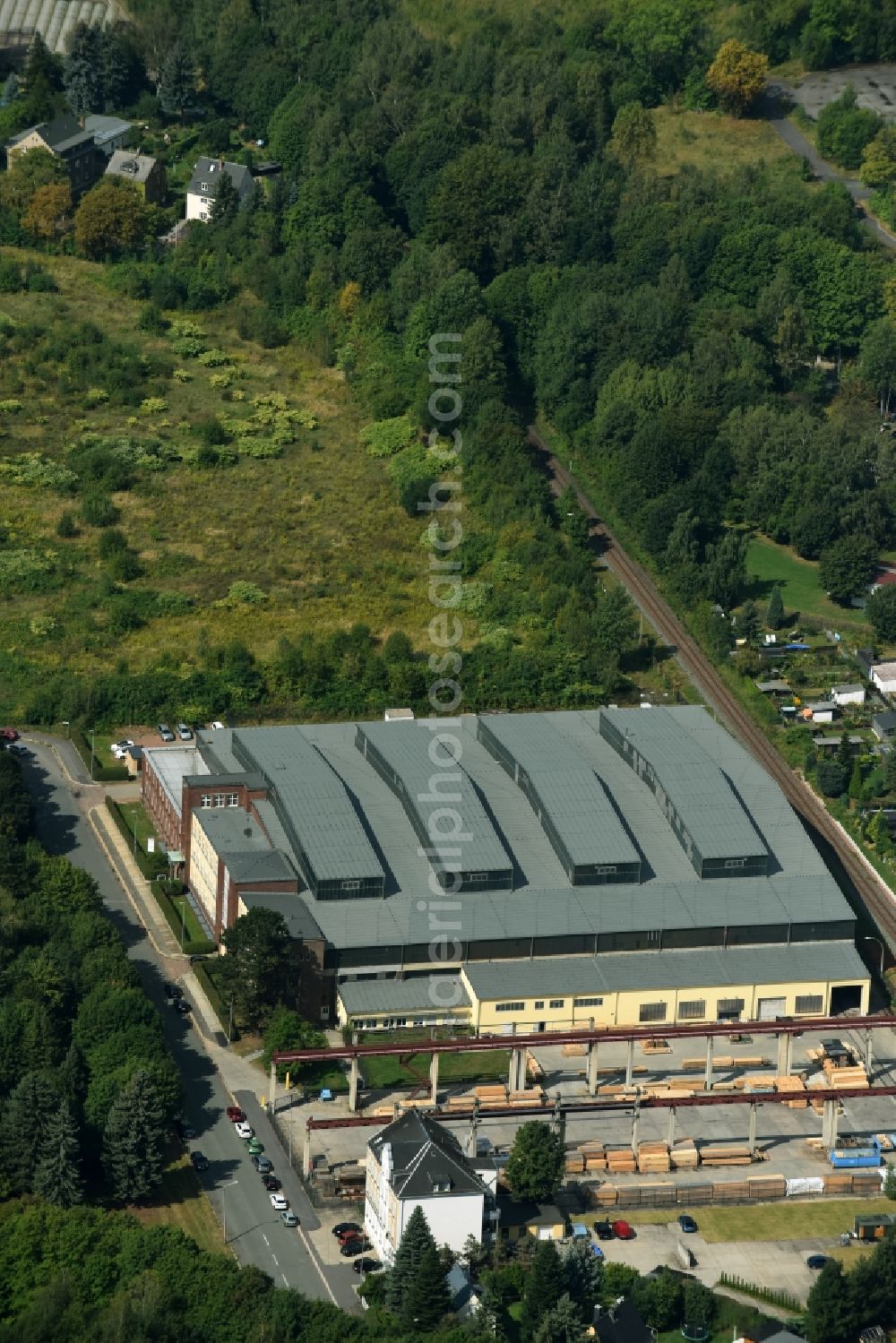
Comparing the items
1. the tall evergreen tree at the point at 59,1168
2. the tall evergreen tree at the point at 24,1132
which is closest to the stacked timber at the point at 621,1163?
the tall evergreen tree at the point at 59,1168

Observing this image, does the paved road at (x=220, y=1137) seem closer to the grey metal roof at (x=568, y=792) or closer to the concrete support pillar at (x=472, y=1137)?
the concrete support pillar at (x=472, y=1137)

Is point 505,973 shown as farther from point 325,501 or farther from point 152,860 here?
point 325,501

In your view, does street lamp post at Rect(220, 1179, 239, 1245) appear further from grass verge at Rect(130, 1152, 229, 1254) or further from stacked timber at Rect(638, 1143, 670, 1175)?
stacked timber at Rect(638, 1143, 670, 1175)

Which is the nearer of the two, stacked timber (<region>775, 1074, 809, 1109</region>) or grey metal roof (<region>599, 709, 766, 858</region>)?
stacked timber (<region>775, 1074, 809, 1109</region>)

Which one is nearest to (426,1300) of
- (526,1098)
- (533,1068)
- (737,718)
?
(526,1098)

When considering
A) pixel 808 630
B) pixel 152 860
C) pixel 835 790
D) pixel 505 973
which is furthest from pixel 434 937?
pixel 808 630

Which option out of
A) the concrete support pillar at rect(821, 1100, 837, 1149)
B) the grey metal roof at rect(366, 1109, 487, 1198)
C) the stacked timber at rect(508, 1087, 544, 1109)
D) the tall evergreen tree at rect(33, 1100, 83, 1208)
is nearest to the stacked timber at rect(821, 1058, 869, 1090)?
the concrete support pillar at rect(821, 1100, 837, 1149)

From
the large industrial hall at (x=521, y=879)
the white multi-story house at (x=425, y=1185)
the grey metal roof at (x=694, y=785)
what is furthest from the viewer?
the grey metal roof at (x=694, y=785)
